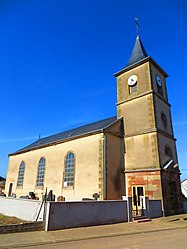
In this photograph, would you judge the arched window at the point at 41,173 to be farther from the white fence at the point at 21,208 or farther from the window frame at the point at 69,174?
the white fence at the point at 21,208

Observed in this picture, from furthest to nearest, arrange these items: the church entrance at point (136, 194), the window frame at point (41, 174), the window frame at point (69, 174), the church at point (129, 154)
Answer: the window frame at point (41, 174) → the window frame at point (69, 174) → the church entrance at point (136, 194) → the church at point (129, 154)

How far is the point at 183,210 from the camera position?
14.9m

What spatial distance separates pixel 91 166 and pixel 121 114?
18.6 ft

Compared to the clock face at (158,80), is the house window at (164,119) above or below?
below

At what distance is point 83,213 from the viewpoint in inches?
362

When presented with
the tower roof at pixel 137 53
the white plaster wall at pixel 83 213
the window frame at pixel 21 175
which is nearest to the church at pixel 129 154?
the tower roof at pixel 137 53

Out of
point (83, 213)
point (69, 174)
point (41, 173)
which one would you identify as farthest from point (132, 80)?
point (41, 173)

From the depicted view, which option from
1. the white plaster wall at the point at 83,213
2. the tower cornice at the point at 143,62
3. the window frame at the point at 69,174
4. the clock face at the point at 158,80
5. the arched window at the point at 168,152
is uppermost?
the tower cornice at the point at 143,62

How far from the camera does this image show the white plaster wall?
324 inches

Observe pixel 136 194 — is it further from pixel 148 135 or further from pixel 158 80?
pixel 158 80

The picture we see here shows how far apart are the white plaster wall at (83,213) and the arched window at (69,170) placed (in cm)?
570

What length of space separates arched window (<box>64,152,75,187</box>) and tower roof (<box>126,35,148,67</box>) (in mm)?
10583

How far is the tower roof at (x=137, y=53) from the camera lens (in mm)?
18634

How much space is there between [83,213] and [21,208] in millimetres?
3405
